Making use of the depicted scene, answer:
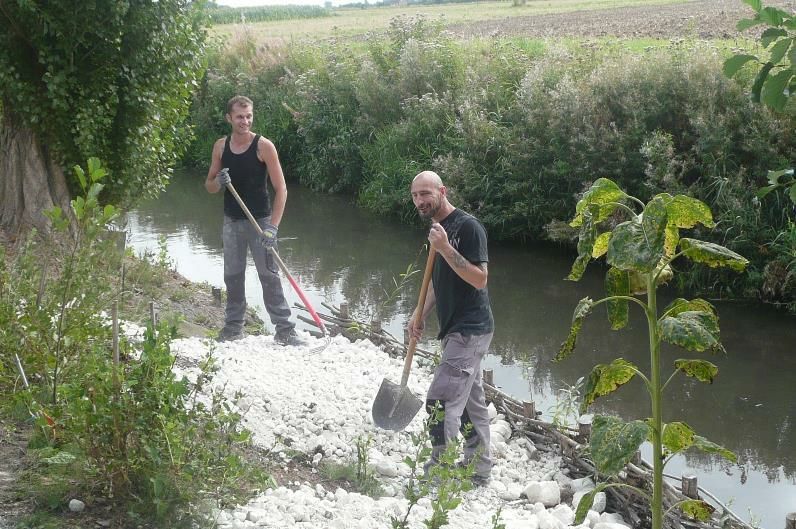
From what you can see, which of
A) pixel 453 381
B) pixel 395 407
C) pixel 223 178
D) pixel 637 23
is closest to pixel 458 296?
pixel 453 381

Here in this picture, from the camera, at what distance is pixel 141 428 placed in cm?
442

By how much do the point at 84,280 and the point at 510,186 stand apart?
1037cm

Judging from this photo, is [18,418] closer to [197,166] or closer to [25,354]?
[25,354]

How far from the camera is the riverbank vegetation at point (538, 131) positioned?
12.4 meters

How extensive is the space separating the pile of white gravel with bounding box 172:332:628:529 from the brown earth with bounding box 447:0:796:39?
12.6m

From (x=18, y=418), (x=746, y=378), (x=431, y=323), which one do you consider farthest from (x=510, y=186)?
(x=18, y=418)

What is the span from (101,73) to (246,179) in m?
2.88

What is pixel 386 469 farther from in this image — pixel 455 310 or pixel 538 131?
pixel 538 131

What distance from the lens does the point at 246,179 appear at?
28.1 ft

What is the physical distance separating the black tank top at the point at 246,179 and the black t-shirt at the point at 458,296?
2.88 meters

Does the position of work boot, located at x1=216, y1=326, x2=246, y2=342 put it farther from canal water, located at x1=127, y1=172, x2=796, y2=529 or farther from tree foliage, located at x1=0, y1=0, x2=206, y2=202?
→ tree foliage, located at x1=0, y1=0, x2=206, y2=202

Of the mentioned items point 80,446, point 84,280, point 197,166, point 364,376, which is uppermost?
point 84,280

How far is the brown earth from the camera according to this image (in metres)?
21.6

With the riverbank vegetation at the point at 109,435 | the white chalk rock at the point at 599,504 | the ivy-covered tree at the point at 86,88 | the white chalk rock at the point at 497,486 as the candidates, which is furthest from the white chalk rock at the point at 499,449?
the ivy-covered tree at the point at 86,88
